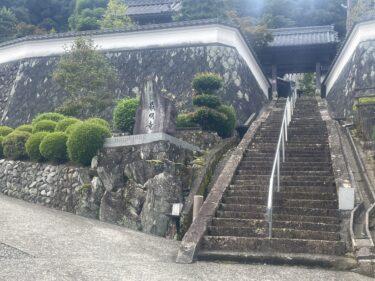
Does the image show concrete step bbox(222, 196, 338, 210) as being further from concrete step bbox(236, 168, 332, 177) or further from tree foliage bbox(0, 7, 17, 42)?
tree foliage bbox(0, 7, 17, 42)

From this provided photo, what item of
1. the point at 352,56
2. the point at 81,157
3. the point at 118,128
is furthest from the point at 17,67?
the point at 352,56

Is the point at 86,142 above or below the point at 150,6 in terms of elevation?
below

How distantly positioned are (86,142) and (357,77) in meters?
10.0

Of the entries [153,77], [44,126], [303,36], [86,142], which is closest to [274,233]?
[86,142]

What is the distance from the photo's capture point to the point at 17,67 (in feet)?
64.4

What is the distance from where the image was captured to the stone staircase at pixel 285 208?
7.62 metres

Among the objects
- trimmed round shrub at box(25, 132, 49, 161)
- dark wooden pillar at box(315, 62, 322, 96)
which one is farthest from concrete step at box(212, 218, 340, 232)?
dark wooden pillar at box(315, 62, 322, 96)

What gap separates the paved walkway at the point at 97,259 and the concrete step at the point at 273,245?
1.58 feet

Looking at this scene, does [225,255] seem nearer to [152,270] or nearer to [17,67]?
[152,270]

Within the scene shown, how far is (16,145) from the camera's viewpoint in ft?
41.1

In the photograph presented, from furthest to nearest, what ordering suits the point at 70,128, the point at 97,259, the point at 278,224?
1. the point at 70,128
2. the point at 278,224
3. the point at 97,259

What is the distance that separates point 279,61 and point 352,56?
9.25 meters

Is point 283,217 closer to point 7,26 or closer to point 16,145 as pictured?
point 16,145

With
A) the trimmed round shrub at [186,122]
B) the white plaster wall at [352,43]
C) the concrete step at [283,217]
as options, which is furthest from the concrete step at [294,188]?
the white plaster wall at [352,43]
